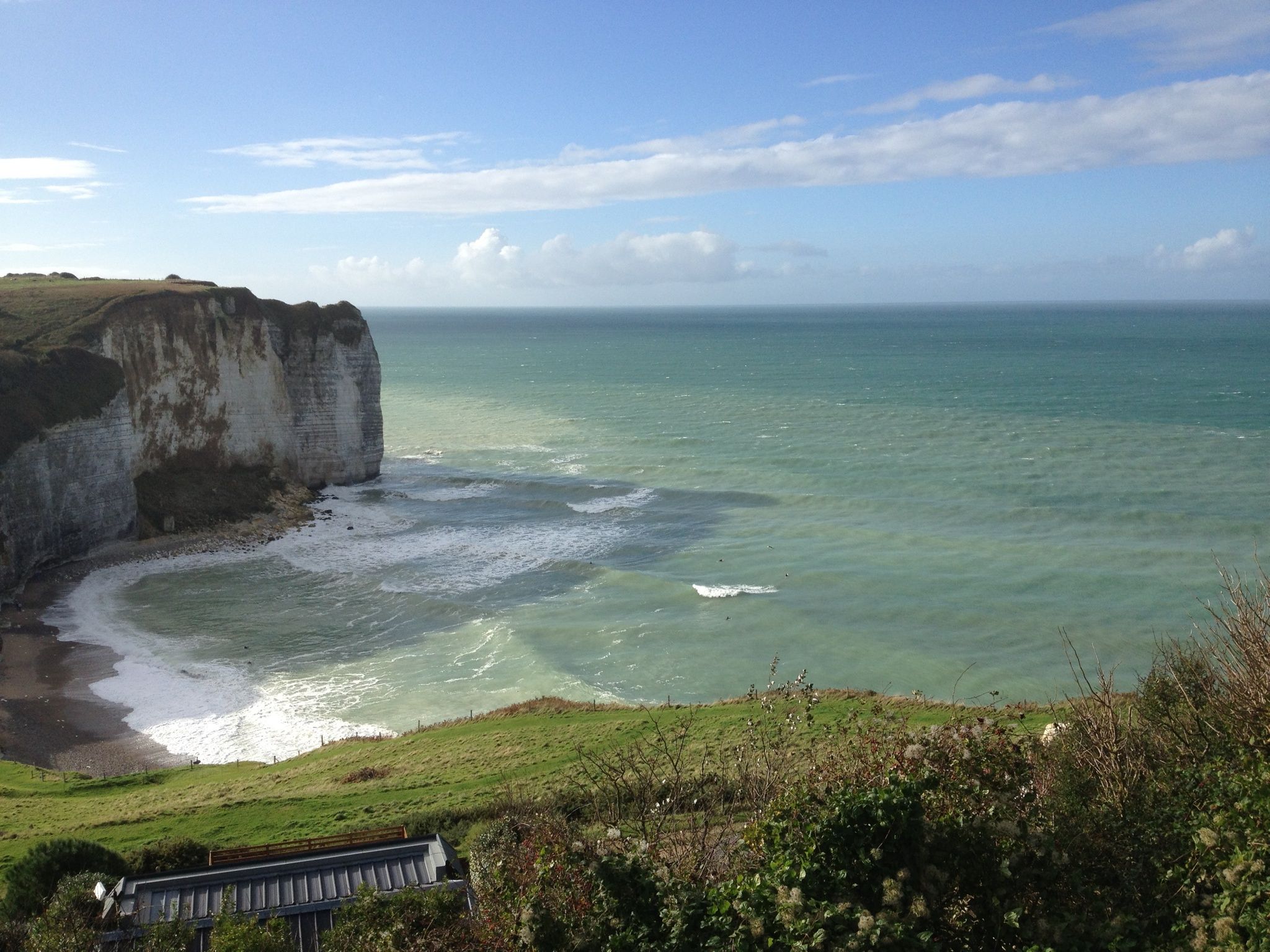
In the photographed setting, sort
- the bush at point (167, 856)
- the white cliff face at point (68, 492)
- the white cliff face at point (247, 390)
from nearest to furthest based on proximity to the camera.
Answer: the bush at point (167, 856), the white cliff face at point (68, 492), the white cliff face at point (247, 390)

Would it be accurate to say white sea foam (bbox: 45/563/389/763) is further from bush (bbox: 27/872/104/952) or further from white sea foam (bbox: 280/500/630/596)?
bush (bbox: 27/872/104/952)

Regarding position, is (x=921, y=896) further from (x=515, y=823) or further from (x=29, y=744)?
(x=29, y=744)

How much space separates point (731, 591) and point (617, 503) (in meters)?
17.9

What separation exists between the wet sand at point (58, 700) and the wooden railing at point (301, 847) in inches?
545

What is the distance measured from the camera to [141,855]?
17.4 m

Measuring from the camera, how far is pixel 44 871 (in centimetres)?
1529

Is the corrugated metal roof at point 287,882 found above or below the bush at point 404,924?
below

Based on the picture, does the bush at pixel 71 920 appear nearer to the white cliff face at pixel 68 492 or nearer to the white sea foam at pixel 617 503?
the white cliff face at pixel 68 492

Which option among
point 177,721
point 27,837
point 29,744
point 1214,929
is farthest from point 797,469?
point 1214,929

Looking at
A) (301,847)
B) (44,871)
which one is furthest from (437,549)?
(44,871)

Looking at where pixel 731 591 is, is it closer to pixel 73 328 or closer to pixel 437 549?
pixel 437 549

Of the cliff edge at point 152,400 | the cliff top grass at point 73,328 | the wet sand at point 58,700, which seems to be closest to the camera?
the wet sand at point 58,700

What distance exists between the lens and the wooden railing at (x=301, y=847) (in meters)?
15.9

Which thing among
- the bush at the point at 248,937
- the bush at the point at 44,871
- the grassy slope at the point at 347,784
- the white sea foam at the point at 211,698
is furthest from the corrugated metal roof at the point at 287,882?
A: the white sea foam at the point at 211,698
